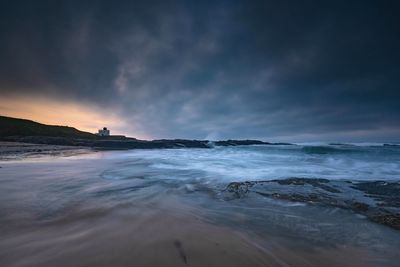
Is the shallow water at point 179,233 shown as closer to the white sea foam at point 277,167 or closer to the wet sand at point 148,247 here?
the wet sand at point 148,247

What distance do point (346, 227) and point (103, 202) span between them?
11.3 feet

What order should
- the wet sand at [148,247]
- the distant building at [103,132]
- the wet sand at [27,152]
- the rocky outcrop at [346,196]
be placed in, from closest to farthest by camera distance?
the wet sand at [148,247]
the rocky outcrop at [346,196]
the wet sand at [27,152]
the distant building at [103,132]

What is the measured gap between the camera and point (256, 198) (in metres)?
3.87

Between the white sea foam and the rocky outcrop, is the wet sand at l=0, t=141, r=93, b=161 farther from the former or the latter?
the rocky outcrop

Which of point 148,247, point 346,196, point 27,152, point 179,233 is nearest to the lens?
point 148,247

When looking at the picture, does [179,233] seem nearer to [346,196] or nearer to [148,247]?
[148,247]

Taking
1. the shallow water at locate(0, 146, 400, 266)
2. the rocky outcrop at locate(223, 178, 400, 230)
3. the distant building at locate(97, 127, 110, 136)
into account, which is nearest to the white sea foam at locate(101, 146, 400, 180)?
the rocky outcrop at locate(223, 178, 400, 230)

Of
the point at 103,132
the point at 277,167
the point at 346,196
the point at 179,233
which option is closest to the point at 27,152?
the point at 277,167

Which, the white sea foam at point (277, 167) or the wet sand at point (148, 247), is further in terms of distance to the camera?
the white sea foam at point (277, 167)

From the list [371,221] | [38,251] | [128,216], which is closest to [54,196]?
[128,216]

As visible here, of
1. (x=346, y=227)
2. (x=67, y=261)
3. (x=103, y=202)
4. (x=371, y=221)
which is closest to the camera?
(x=67, y=261)

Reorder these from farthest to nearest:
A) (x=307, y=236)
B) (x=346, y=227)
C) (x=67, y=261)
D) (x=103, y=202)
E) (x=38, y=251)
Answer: (x=103, y=202), (x=346, y=227), (x=307, y=236), (x=38, y=251), (x=67, y=261)

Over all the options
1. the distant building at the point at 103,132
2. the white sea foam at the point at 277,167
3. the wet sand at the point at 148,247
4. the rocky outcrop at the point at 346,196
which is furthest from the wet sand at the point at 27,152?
the distant building at the point at 103,132

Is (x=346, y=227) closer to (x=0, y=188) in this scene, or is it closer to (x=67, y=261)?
(x=67, y=261)
